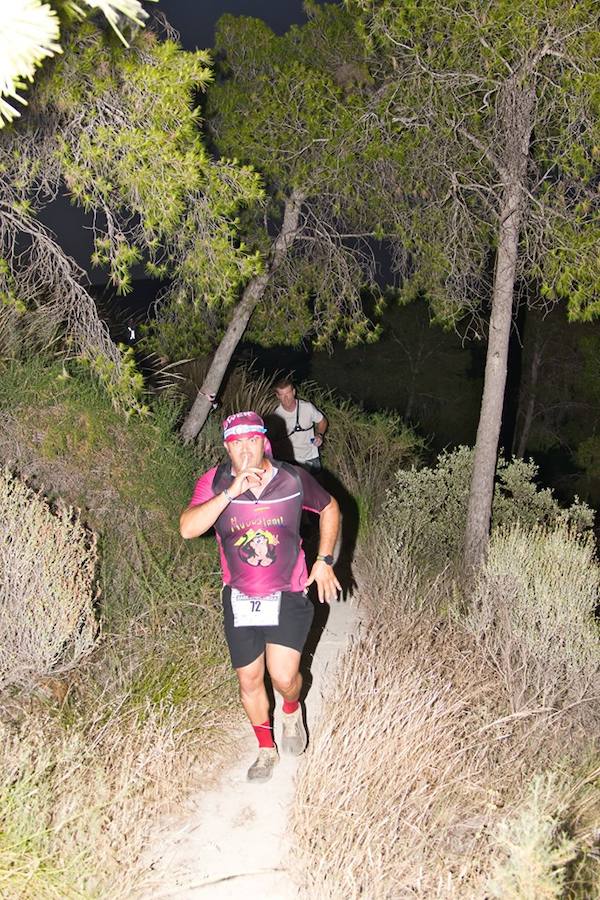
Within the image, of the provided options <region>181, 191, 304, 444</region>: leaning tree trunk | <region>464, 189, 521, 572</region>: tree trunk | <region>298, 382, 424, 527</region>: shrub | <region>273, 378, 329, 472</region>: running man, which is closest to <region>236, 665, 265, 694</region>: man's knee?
<region>464, 189, 521, 572</region>: tree trunk

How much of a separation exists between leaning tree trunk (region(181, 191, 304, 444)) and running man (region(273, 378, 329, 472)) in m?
1.14

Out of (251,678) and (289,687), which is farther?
(289,687)

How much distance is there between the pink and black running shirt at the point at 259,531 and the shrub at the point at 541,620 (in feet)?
5.69

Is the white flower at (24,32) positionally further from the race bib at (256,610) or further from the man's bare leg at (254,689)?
the man's bare leg at (254,689)

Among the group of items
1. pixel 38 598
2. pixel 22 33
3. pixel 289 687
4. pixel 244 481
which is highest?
pixel 22 33

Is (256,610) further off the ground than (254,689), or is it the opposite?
(256,610)

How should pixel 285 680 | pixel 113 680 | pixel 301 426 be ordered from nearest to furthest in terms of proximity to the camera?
pixel 285 680 < pixel 113 680 < pixel 301 426

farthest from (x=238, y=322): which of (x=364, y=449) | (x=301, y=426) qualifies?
(x=364, y=449)

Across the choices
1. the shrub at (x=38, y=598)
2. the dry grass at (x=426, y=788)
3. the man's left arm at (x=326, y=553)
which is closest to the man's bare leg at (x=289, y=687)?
the dry grass at (x=426, y=788)

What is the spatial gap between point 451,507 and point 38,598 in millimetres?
5148

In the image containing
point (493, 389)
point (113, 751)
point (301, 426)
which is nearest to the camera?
point (113, 751)

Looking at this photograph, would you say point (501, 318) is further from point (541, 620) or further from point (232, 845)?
point (232, 845)

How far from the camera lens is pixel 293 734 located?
189 inches

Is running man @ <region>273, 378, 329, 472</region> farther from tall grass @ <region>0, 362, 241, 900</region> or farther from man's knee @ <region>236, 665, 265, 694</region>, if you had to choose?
man's knee @ <region>236, 665, 265, 694</region>
